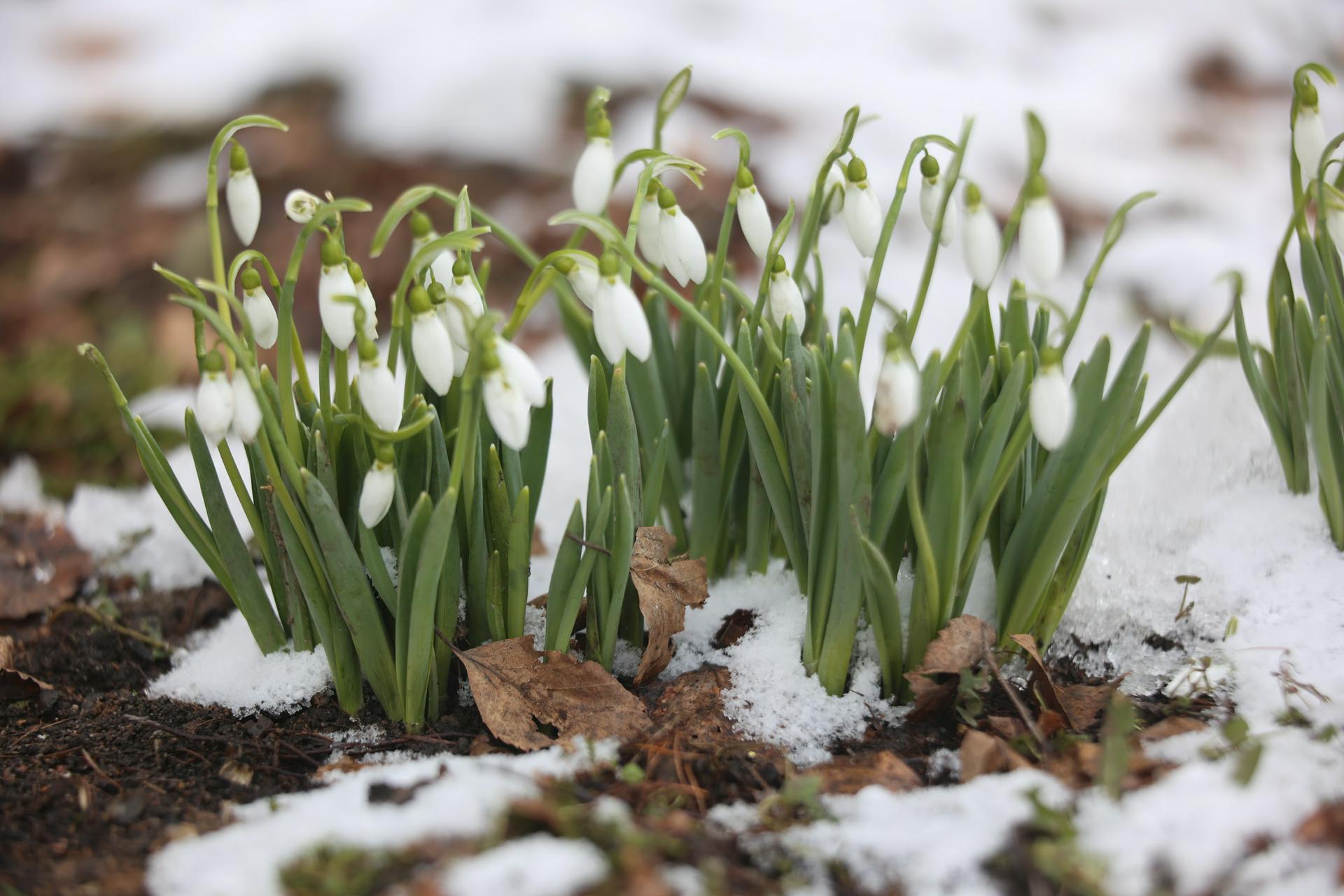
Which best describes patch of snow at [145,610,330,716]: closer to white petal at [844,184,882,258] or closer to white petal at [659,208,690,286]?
white petal at [659,208,690,286]

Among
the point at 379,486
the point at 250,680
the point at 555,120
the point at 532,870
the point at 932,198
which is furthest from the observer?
the point at 555,120

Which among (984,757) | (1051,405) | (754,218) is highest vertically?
(754,218)

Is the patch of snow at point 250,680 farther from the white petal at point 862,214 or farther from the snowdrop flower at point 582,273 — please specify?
the white petal at point 862,214

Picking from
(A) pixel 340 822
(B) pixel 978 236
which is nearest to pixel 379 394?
(A) pixel 340 822

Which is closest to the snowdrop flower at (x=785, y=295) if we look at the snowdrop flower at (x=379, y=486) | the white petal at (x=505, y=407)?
the white petal at (x=505, y=407)

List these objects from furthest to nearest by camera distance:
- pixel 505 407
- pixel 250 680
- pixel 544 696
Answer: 1. pixel 250 680
2. pixel 544 696
3. pixel 505 407

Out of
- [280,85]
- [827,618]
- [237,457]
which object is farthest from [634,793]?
[280,85]

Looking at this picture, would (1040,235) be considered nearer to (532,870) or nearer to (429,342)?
(429,342)

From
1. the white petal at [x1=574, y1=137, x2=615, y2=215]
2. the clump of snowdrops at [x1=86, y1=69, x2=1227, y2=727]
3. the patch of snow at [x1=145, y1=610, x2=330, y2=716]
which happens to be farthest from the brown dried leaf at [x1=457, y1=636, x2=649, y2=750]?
the white petal at [x1=574, y1=137, x2=615, y2=215]
